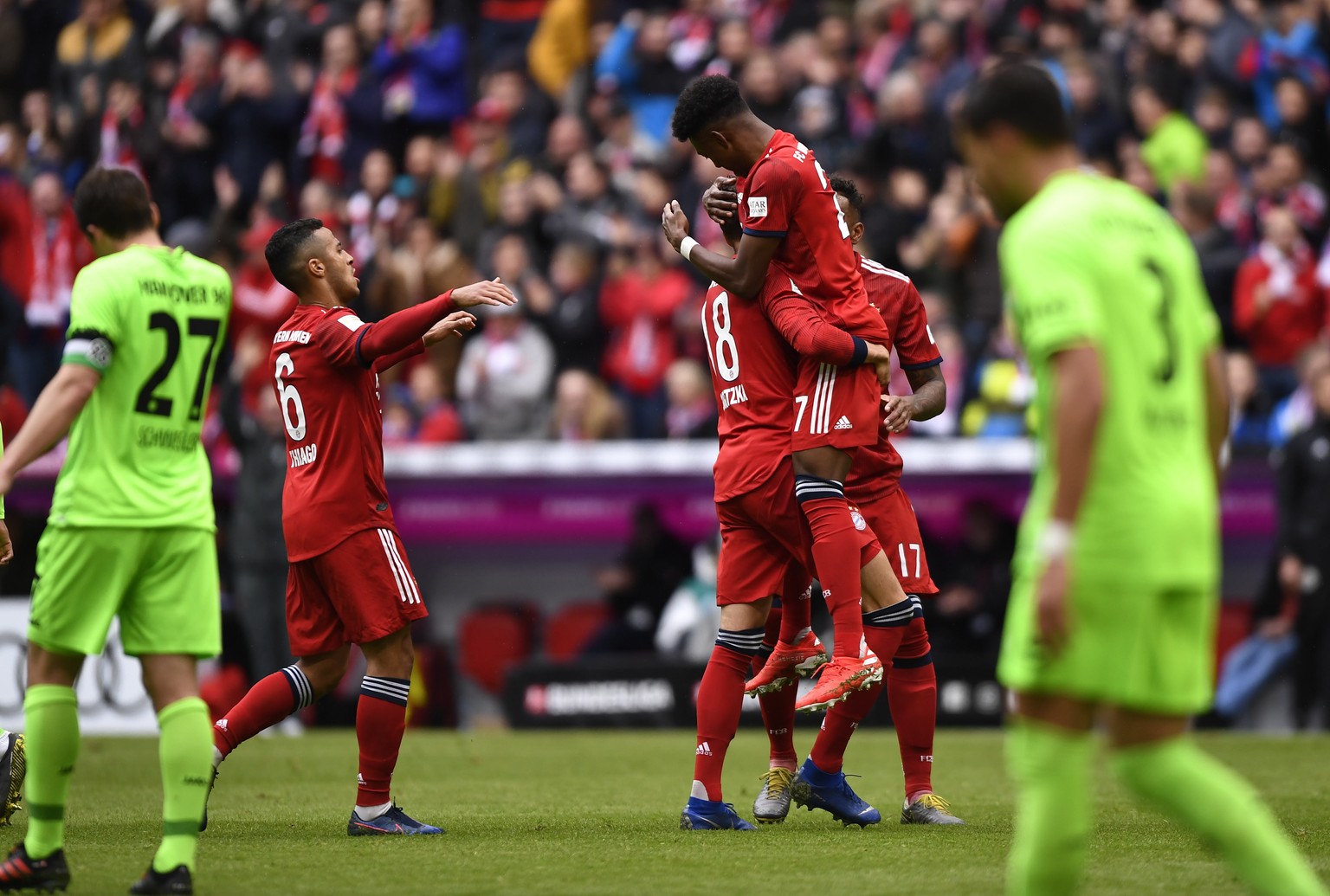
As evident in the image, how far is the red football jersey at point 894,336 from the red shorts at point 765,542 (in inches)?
15.2

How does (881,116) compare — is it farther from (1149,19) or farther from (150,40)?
(150,40)

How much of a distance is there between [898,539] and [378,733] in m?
2.40

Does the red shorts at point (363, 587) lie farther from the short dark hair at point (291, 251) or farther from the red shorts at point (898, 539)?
the red shorts at point (898, 539)

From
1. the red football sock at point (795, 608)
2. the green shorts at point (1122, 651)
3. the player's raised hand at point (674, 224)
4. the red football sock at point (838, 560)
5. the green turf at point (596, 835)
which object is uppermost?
the player's raised hand at point (674, 224)

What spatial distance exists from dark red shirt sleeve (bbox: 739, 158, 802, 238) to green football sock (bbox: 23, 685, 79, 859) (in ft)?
10.7

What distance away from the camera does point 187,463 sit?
19.5 ft

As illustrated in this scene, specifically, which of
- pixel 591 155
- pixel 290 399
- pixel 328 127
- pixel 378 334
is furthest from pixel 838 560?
pixel 328 127

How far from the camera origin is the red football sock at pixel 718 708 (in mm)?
7305

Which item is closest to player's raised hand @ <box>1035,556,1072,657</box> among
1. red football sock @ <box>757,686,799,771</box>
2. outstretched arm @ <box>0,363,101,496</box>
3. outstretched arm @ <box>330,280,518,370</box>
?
outstretched arm @ <box>0,363,101,496</box>

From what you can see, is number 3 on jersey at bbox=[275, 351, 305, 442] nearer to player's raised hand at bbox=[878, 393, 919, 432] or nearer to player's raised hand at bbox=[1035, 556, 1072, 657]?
player's raised hand at bbox=[878, 393, 919, 432]

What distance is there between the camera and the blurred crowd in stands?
1540cm

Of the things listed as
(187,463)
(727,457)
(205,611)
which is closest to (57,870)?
(205,611)

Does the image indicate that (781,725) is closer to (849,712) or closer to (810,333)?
(849,712)

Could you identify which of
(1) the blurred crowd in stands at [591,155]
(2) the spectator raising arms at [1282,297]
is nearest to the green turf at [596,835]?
(2) the spectator raising arms at [1282,297]
